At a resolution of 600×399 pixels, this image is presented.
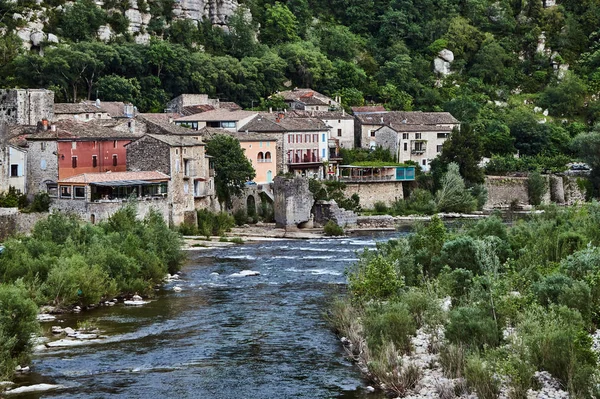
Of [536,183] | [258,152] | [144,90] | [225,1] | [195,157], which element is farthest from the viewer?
[225,1]

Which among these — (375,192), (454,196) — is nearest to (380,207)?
(375,192)

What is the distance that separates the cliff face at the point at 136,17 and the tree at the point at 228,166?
967 inches

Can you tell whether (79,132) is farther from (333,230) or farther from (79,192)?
(333,230)

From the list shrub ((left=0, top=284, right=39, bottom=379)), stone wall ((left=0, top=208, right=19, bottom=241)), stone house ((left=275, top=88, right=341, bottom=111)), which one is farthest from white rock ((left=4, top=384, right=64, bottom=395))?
stone house ((left=275, top=88, right=341, bottom=111))

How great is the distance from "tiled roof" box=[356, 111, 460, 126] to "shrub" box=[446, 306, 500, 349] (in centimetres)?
5145

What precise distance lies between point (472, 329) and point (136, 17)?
2700 inches

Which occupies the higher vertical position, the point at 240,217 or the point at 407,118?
the point at 407,118

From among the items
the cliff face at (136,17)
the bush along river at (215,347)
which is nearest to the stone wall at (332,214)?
the bush along river at (215,347)

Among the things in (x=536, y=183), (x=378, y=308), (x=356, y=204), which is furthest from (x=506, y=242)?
(x=536, y=183)

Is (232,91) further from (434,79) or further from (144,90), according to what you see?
(434,79)

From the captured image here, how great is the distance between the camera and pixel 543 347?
24438 millimetres

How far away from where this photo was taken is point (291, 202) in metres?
63.8

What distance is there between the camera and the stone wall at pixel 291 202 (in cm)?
6366

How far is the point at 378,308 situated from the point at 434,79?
70056 mm
